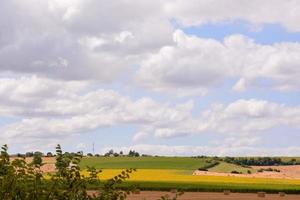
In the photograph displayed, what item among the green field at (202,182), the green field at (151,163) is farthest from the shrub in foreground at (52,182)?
the green field at (151,163)

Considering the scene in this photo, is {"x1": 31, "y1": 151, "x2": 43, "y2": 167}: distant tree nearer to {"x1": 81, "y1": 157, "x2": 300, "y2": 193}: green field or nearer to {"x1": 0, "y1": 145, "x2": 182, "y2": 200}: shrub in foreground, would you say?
{"x1": 0, "y1": 145, "x2": 182, "y2": 200}: shrub in foreground

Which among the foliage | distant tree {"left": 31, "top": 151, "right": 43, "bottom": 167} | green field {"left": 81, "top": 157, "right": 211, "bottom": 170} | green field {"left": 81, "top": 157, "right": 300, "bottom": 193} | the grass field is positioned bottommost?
the foliage

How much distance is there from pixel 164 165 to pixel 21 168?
250ft

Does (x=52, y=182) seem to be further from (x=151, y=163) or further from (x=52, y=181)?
(x=151, y=163)

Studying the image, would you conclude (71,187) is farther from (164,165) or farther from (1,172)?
(164,165)

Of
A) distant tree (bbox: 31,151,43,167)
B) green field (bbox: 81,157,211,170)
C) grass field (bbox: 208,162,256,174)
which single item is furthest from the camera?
green field (bbox: 81,157,211,170)

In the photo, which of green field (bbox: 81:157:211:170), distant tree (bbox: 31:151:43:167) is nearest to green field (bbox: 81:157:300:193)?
green field (bbox: 81:157:211:170)

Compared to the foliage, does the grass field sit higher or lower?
higher

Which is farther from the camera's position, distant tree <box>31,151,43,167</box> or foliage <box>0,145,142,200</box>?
distant tree <box>31,151,43,167</box>

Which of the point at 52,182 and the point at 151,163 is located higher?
the point at 151,163

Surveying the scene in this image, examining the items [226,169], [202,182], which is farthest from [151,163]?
[202,182]

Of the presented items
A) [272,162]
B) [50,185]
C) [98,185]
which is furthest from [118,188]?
[272,162]

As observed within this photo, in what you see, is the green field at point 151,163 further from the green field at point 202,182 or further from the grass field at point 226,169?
the grass field at point 226,169

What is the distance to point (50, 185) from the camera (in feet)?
24.2
